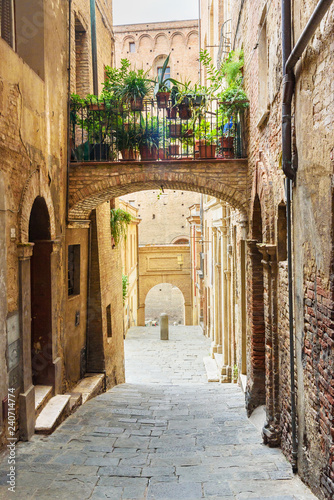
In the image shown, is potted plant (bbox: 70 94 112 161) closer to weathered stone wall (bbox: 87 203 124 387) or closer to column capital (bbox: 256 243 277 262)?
weathered stone wall (bbox: 87 203 124 387)

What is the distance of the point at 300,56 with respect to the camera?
4098mm

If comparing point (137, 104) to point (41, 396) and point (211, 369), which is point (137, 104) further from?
point (211, 369)

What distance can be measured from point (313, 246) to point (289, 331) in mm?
1303

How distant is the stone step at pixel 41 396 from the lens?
6.19 metres

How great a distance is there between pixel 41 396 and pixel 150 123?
214 inches

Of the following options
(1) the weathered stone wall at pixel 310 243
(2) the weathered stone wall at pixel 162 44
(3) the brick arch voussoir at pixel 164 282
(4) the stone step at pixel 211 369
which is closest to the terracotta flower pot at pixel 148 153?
(1) the weathered stone wall at pixel 310 243

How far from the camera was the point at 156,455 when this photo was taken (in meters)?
5.36

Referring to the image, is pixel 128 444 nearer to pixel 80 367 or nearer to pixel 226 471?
pixel 226 471

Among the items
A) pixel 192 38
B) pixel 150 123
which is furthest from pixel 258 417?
pixel 192 38

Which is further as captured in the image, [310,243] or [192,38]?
[192,38]

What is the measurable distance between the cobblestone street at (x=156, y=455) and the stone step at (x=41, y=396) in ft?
1.34

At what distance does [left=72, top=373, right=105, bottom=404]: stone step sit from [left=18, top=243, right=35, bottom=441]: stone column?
256 cm

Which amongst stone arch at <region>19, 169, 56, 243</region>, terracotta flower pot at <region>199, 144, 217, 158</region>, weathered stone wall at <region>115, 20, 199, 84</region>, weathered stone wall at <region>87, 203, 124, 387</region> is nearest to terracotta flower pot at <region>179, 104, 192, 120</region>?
terracotta flower pot at <region>199, 144, 217, 158</region>

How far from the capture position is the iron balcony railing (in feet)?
27.6
